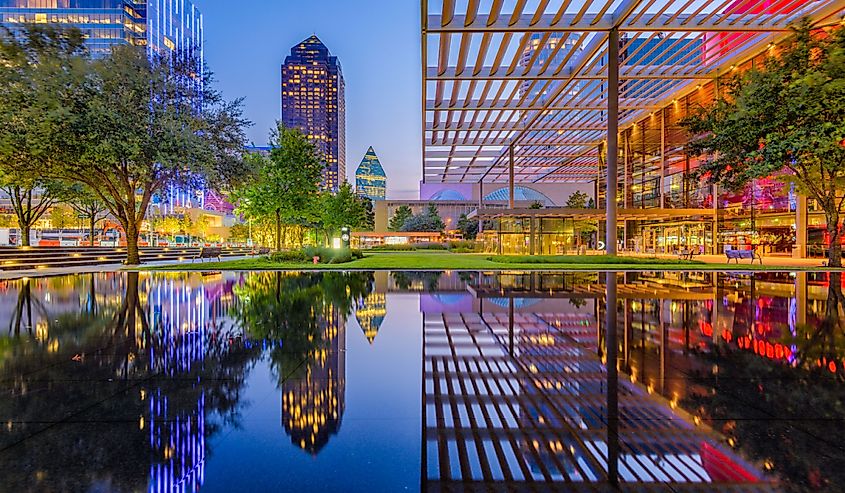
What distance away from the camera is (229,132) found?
82.7 ft

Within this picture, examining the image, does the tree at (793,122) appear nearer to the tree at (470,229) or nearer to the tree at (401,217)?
the tree at (470,229)

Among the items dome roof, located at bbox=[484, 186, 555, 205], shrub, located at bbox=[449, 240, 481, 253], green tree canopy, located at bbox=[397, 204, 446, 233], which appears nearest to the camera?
shrub, located at bbox=[449, 240, 481, 253]

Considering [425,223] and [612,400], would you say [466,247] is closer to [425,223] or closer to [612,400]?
[425,223]

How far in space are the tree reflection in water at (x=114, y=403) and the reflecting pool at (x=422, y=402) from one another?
2 centimetres

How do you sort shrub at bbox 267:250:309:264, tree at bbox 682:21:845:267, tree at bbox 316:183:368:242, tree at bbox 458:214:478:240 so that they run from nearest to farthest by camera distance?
tree at bbox 682:21:845:267, shrub at bbox 267:250:309:264, tree at bbox 316:183:368:242, tree at bbox 458:214:478:240

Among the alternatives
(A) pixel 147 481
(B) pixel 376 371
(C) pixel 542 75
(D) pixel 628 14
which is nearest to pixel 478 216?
(C) pixel 542 75

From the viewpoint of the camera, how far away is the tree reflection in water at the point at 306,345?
3885 mm

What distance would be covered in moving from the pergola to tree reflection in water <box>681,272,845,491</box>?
18.2 m

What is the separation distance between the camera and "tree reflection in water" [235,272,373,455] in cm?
388

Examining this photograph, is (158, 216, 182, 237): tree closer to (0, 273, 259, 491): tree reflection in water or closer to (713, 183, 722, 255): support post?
(0, 273, 259, 491): tree reflection in water

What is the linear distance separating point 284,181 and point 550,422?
97.8 ft

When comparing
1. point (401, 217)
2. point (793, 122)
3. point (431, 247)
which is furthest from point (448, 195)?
point (793, 122)

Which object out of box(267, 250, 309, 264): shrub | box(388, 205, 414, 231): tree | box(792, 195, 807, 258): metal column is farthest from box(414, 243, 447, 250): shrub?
box(792, 195, 807, 258): metal column

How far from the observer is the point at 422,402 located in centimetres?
430
